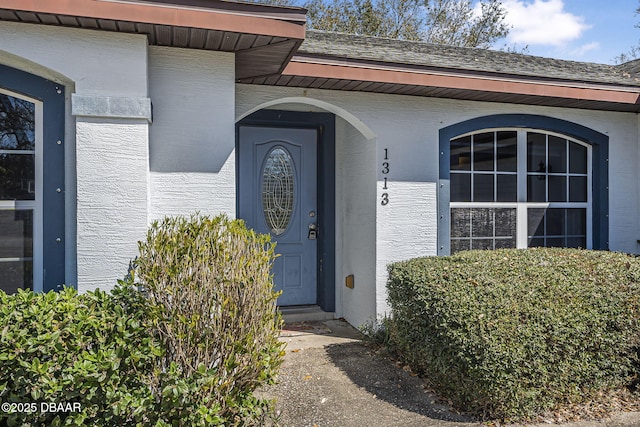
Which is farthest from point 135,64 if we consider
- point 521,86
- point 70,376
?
point 521,86

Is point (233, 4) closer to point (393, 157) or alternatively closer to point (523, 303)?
point (393, 157)

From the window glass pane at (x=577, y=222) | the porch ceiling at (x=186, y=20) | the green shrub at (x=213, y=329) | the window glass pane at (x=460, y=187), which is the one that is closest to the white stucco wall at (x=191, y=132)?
the porch ceiling at (x=186, y=20)

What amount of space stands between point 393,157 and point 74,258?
11.2 ft

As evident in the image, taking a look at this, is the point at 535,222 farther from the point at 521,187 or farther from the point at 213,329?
the point at 213,329

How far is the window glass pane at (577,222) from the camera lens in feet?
20.6

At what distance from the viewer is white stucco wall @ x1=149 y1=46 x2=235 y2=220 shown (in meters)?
3.99

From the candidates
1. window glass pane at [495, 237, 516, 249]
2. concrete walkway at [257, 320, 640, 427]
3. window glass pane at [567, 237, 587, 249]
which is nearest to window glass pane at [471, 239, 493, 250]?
window glass pane at [495, 237, 516, 249]

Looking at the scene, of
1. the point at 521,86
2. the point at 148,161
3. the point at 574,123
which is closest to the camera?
the point at 148,161

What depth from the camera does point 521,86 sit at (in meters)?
5.30

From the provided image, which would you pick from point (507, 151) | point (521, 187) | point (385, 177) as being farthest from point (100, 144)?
point (521, 187)

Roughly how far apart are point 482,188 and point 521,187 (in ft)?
1.86

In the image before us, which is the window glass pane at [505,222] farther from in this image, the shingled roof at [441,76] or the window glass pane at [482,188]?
the shingled roof at [441,76]

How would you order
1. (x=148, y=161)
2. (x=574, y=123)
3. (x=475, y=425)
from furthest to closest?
(x=574, y=123) → (x=148, y=161) → (x=475, y=425)

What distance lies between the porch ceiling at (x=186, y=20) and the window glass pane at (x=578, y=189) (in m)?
4.46
